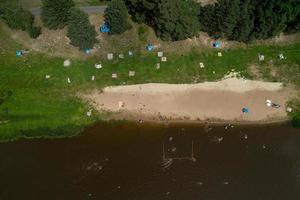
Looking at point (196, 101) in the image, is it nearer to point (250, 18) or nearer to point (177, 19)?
point (177, 19)

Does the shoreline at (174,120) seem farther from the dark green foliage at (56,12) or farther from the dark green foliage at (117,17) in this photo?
the dark green foliage at (56,12)

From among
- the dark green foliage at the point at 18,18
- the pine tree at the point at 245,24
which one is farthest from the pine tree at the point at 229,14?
the dark green foliage at the point at 18,18

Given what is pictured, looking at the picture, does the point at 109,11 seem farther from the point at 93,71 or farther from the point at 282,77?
the point at 282,77

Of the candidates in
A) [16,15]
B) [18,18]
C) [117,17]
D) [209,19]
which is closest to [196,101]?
[209,19]

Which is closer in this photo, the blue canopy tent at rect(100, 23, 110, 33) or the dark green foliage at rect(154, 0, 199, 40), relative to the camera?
the dark green foliage at rect(154, 0, 199, 40)

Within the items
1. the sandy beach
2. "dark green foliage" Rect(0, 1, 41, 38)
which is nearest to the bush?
"dark green foliage" Rect(0, 1, 41, 38)

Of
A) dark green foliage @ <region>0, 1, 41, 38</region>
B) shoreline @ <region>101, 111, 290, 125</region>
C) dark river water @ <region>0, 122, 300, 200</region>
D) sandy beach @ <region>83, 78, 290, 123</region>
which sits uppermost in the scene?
dark green foliage @ <region>0, 1, 41, 38</region>

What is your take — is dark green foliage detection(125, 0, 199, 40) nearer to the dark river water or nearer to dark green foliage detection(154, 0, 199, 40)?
dark green foliage detection(154, 0, 199, 40)
